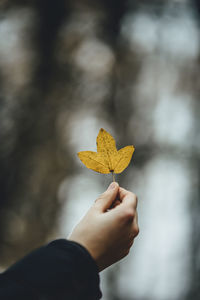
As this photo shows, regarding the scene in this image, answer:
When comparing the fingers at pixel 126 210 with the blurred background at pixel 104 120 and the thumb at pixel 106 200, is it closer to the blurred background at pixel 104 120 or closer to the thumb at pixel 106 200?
the thumb at pixel 106 200

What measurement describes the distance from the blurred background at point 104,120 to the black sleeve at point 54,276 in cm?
221

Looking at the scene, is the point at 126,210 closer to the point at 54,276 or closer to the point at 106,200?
the point at 106,200

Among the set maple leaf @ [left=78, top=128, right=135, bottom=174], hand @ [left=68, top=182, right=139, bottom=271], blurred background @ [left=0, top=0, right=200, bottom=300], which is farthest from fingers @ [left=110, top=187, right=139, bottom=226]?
blurred background @ [left=0, top=0, right=200, bottom=300]

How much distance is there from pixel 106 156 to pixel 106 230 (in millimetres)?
283

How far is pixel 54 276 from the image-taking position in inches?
21.3

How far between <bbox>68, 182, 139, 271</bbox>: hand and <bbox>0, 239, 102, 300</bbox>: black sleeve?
0.29 ft

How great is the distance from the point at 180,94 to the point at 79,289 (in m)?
2.99

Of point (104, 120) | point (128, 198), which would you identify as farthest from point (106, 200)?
point (104, 120)

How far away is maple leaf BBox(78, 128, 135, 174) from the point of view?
0.90m

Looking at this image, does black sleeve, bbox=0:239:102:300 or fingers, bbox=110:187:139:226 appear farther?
fingers, bbox=110:187:139:226

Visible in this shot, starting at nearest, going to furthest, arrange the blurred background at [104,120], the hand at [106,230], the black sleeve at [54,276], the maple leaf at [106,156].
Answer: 1. the black sleeve at [54,276]
2. the hand at [106,230]
3. the maple leaf at [106,156]
4. the blurred background at [104,120]

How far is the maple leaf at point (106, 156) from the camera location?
90 centimetres

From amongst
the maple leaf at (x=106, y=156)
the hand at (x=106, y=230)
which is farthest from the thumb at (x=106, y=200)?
the maple leaf at (x=106, y=156)

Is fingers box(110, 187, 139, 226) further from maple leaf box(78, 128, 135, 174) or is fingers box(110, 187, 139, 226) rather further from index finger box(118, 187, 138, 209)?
maple leaf box(78, 128, 135, 174)
